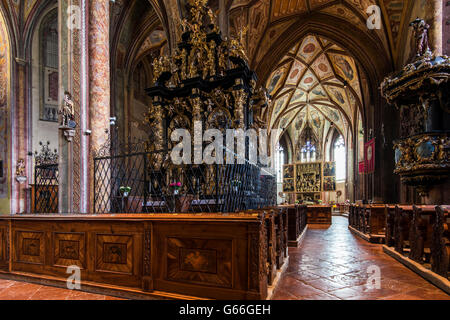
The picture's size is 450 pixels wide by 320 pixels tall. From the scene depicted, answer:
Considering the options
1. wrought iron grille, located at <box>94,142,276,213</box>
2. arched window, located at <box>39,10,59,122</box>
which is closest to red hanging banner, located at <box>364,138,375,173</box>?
wrought iron grille, located at <box>94,142,276,213</box>

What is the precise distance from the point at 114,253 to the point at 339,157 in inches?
1121

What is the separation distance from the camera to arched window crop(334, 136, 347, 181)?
2821cm

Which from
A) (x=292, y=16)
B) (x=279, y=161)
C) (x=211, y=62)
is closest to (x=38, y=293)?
(x=211, y=62)

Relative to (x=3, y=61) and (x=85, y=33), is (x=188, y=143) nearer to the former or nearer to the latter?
(x=85, y=33)

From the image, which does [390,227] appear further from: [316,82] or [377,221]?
[316,82]

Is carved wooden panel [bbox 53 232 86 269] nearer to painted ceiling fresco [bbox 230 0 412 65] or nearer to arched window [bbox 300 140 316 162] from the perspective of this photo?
painted ceiling fresco [bbox 230 0 412 65]

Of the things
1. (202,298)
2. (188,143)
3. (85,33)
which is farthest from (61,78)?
(202,298)

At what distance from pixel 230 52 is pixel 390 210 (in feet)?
18.4

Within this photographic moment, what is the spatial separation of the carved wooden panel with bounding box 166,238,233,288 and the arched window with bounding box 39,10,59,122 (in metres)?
13.9

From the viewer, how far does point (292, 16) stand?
49.4 ft

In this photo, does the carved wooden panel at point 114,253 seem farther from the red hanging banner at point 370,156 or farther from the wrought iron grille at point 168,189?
the red hanging banner at point 370,156

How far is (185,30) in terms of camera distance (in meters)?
8.88

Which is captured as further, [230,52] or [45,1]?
[45,1]

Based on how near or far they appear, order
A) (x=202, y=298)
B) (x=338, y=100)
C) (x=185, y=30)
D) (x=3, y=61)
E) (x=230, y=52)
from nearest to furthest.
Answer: (x=202, y=298), (x=230, y=52), (x=185, y=30), (x=3, y=61), (x=338, y=100)
